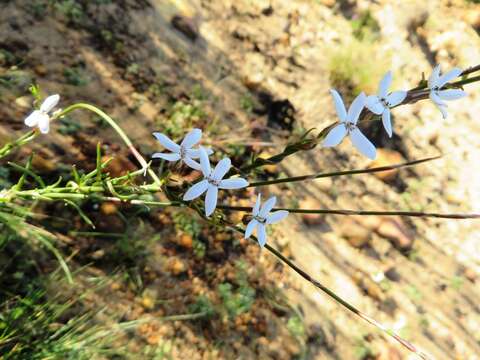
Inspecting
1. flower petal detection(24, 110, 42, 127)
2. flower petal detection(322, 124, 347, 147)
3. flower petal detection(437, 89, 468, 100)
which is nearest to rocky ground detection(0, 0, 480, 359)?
flower petal detection(24, 110, 42, 127)

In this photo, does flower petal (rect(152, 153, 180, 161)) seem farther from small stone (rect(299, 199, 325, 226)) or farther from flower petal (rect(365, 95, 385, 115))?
small stone (rect(299, 199, 325, 226))

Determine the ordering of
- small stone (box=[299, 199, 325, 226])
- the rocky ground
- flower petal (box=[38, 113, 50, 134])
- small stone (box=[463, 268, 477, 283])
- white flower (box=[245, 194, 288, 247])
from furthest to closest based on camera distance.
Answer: small stone (box=[463, 268, 477, 283]) < small stone (box=[299, 199, 325, 226]) < the rocky ground < flower petal (box=[38, 113, 50, 134]) < white flower (box=[245, 194, 288, 247])

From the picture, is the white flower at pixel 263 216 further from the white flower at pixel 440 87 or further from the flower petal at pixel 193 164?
the white flower at pixel 440 87

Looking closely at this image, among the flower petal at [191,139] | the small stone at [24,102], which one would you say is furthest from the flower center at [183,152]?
the small stone at [24,102]

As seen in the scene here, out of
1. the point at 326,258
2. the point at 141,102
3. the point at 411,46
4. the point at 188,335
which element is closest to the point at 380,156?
the point at 326,258

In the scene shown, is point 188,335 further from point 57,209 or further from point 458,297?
point 458,297

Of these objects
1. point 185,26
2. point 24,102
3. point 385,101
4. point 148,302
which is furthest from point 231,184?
point 185,26

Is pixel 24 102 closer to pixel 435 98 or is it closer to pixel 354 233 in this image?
pixel 435 98
